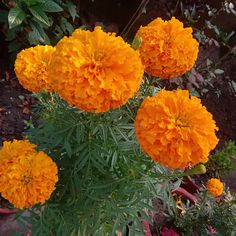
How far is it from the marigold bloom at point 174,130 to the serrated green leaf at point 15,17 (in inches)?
51.8

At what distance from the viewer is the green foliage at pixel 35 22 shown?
2217 millimetres

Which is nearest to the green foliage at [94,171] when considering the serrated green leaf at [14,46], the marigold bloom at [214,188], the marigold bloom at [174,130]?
the marigold bloom at [174,130]

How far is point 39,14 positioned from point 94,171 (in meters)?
1.19

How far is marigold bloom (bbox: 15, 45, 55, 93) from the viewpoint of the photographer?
4.14 ft

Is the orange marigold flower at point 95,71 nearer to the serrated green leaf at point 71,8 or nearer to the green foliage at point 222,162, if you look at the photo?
the serrated green leaf at point 71,8

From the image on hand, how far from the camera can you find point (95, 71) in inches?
38.5

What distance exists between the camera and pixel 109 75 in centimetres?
99

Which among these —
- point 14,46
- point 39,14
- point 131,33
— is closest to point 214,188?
point 39,14

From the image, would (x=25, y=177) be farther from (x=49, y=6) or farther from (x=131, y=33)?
(x=131, y=33)

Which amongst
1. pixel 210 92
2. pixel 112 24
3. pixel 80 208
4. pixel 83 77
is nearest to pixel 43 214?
pixel 80 208

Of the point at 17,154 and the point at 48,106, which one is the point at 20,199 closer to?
the point at 17,154

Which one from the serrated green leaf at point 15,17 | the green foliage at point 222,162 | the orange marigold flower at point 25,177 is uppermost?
A: the orange marigold flower at point 25,177

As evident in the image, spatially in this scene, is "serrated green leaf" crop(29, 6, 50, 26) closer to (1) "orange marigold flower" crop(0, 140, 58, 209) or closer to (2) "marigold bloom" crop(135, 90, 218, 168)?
(1) "orange marigold flower" crop(0, 140, 58, 209)

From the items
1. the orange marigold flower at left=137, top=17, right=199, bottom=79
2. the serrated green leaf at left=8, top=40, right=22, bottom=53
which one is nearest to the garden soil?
the serrated green leaf at left=8, top=40, right=22, bottom=53
